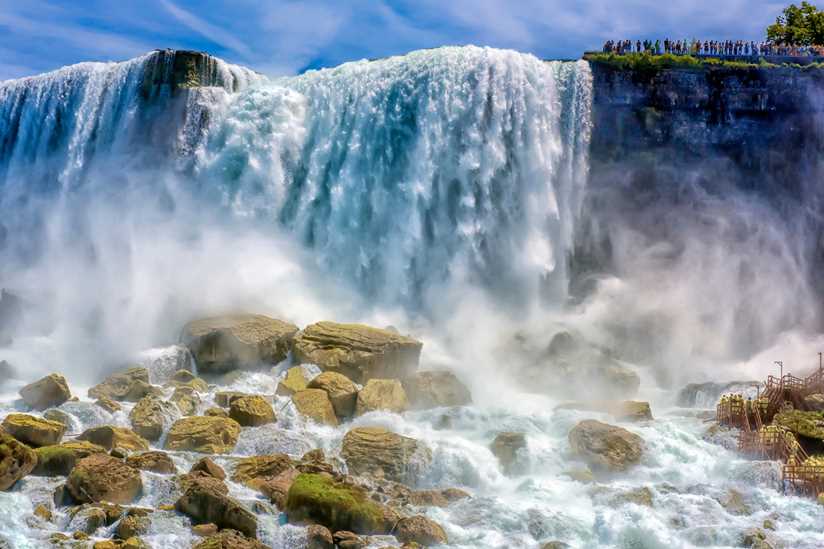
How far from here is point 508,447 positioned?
61.6 feet

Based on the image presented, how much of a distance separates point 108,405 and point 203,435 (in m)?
3.25

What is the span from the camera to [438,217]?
99.6 feet

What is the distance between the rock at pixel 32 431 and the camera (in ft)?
54.2

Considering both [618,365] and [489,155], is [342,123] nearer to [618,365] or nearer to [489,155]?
[489,155]

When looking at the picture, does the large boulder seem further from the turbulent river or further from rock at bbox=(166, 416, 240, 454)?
rock at bbox=(166, 416, 240, 454)

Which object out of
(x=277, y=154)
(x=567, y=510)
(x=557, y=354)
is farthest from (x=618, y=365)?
(x=277, y=154)

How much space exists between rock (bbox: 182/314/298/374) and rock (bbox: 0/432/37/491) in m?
8.40

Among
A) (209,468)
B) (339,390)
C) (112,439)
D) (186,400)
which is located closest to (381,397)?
(339,390)

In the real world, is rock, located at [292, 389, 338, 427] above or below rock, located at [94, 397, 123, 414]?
above

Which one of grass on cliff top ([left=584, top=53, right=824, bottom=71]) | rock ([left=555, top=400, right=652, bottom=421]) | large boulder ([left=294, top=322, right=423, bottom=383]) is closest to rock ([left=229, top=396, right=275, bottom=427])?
large boulder ([left=294, top=322, right=423, bottom=383])

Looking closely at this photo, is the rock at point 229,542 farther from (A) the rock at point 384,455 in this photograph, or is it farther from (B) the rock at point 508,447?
(B) the rock at point 508,447

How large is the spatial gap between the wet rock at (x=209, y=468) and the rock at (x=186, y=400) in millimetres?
4075

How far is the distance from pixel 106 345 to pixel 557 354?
13431 millimetres

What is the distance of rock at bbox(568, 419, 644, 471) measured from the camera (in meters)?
18.5
